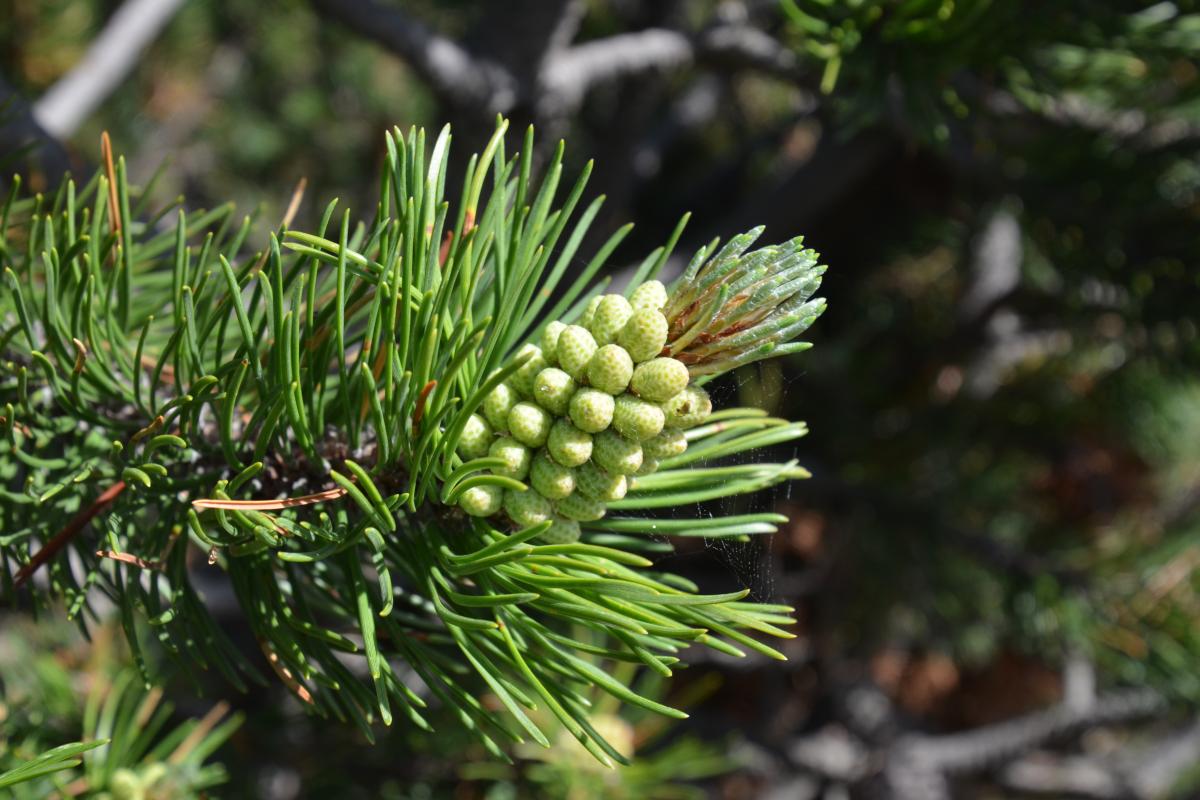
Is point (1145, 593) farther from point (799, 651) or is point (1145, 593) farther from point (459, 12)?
point (459, 12)

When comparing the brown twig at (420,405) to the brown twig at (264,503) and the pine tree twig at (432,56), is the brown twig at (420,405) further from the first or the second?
the pine tree twig at (432,56)

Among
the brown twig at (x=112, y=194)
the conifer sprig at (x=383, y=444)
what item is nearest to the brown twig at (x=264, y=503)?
the conifer sprig at (x=383, y=444)

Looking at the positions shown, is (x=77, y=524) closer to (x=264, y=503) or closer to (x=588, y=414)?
(x=264, y=503)

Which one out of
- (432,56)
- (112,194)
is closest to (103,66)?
(432,56)

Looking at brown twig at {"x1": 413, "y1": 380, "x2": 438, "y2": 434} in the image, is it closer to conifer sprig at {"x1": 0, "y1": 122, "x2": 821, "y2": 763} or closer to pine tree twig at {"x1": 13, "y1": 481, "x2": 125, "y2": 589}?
conifer sprig at {"x1": 0, "y1": 122, "x2": 821, "y2": 763}

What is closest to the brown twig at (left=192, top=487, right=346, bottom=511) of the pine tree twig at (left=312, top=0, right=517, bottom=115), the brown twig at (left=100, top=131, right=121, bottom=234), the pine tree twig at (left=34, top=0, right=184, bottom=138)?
the brown twig at (left=100, top=131, right=121, bottom=234)
